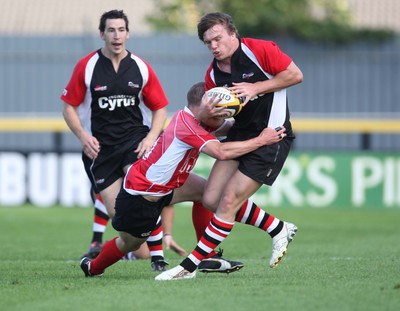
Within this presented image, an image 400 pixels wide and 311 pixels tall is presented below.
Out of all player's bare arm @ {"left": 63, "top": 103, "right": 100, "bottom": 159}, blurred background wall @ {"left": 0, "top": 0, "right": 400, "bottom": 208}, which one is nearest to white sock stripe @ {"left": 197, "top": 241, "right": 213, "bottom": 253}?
player's bare arm @ {"left": 63, "top": 103, "right": 100, "bottom": 159}

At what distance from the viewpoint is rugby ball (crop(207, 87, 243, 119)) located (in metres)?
8.03

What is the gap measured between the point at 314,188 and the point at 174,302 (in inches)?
479

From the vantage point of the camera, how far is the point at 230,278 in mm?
8328

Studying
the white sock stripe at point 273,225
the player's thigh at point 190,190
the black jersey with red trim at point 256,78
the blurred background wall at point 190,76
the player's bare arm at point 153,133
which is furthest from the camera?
the blurred background wall at point 190,76

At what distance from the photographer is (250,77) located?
8.49m

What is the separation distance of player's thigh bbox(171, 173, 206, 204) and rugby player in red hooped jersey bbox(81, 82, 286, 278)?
39 centimetres

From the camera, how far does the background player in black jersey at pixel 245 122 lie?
8297mm

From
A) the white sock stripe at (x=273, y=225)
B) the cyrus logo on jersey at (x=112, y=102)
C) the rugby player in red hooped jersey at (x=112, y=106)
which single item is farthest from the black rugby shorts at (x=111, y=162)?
the white sock stripe at (x=273, y=225)

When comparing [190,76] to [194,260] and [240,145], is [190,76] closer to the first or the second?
[240,145]

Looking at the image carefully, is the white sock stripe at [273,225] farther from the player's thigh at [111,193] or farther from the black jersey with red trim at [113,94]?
the black jersey with red trim at [113,94]

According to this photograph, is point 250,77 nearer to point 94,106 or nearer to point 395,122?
point 94,106

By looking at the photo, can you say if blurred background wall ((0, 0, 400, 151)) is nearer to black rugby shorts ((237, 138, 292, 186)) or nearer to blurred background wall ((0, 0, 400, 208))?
blurred background wall ((0, 0, 400, 208))

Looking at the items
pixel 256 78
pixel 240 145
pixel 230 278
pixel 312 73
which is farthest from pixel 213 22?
pixel 312 73

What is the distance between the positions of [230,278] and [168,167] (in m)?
1.05
